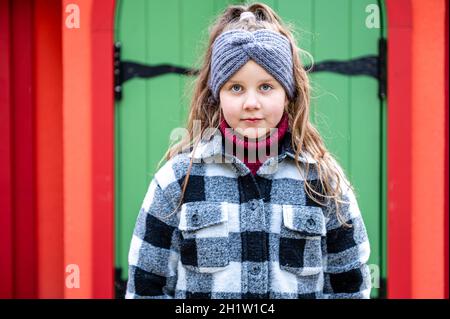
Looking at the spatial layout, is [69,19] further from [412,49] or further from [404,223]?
[404,223]

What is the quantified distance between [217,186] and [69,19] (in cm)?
162

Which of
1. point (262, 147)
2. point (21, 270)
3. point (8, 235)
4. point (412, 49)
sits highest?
point (412, 49)

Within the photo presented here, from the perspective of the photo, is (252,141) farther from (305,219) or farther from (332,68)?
(332,68)

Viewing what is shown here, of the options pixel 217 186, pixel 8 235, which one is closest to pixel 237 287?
pixel 217 186

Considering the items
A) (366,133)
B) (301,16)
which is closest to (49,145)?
(301,16)

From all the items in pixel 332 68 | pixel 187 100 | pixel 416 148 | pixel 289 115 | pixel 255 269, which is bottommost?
pixel 255 269

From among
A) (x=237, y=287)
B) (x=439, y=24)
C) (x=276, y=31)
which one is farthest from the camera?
(x=439, y=24)

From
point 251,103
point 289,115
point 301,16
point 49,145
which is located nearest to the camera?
point 251,103

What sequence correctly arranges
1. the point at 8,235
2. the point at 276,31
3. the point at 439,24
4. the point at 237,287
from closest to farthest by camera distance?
the point at 237,287
the point at 276,31
the point at 439,24
the point at 8,235

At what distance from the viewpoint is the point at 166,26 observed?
2.85 meters

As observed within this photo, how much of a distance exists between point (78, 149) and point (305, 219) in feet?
5.33

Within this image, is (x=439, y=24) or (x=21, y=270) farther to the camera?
(x=21, y=270)

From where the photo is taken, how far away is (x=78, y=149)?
284 centimetres

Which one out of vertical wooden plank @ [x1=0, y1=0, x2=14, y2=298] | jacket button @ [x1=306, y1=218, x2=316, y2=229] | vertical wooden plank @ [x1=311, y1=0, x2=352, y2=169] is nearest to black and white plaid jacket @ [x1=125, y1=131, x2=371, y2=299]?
jacket button @ [x1=306, y1=218, x2=316, y2=229]
